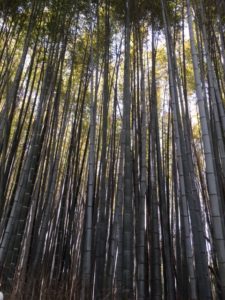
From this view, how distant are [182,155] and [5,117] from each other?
197 cm

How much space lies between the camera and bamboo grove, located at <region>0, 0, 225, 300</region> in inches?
119

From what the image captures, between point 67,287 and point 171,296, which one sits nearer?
point 67,287

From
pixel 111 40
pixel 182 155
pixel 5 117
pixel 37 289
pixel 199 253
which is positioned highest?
pixel 111 40

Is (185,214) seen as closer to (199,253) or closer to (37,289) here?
(199,253)

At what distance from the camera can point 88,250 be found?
313cm

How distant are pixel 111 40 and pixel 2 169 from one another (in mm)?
2501

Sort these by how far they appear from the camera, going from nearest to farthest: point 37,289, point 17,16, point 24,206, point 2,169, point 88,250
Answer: point 37,289, point 88,250, point 24,206, point 2,169, point 17,16

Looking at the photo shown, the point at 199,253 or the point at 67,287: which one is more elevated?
the point at 199,253

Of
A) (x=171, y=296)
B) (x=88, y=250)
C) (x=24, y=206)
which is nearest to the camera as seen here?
(x=88, y=250)

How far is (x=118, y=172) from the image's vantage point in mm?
4074

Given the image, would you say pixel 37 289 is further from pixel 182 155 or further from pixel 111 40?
pixel 111 40

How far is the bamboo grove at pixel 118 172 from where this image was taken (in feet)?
9.95

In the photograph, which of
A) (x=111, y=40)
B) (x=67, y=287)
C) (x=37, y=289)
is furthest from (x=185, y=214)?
(x=111, y=40)

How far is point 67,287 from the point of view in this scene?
282cm
